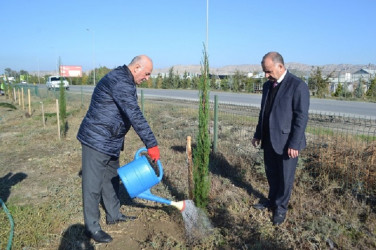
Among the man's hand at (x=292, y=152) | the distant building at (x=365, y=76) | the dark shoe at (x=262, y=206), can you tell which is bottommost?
the dark shoe at (x=262, y=206)

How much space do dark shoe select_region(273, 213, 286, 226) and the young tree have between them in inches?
32.9

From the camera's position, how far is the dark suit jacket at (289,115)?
10.00ft

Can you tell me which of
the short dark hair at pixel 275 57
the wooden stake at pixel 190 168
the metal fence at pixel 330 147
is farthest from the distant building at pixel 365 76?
the wooden stake at pixel 190 168

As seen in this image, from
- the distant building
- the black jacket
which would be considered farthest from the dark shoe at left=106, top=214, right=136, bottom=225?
the distant building

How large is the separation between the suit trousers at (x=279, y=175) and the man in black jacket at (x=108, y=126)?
140 centimetres

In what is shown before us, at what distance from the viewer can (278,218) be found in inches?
132

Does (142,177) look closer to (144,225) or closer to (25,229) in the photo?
(144,225)

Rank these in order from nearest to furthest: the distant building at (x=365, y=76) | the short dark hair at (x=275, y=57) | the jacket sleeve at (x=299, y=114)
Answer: the jacket sleeve at (x=299, y=114)
the short dark hair at (x=275, y=57)
the distant building at (x=365, y=76)

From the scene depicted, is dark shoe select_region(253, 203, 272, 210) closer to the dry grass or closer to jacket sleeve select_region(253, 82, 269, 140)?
the dry grass

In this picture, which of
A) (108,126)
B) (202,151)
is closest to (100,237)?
(108,126)

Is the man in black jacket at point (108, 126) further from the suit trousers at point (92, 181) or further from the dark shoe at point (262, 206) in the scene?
the dark shoe at point (262, 206)

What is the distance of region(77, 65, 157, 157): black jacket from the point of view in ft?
9.57

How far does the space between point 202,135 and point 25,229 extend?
7.58 ft

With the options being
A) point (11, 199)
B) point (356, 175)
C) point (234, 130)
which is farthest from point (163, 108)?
point (356, 175)
